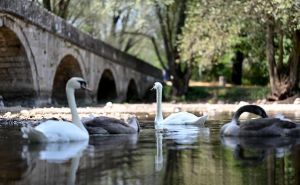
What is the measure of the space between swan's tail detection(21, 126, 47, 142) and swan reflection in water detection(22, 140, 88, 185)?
12 cm

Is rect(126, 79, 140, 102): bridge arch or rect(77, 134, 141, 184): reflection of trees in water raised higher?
rect(126, 79, 140, 102): bridge arch

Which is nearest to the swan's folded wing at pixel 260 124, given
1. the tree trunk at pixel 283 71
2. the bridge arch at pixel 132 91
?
the tree trunk at pixel 283 71

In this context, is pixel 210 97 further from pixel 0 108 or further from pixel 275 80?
pixel 0 108

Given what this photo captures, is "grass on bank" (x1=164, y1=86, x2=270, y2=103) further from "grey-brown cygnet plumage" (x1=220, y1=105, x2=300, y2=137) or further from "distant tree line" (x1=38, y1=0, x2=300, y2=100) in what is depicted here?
"grey-brown cygnet plumage" (x1=220, y1=105, x2=300, y2=137)

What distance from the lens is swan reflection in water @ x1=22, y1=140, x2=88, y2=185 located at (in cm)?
762

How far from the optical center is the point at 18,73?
93.9ft

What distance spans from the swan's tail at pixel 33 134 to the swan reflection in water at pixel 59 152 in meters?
0.12

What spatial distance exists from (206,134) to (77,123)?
2.99 meters

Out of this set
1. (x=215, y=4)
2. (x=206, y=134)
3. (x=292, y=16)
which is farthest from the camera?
(x=215, y=4)

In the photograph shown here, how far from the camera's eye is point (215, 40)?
1460 inches

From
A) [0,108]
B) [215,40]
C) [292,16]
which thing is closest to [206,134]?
[0,108]

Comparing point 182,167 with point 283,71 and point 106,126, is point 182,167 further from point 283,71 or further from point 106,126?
point 283,71

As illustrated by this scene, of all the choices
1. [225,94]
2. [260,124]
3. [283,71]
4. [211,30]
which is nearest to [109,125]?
[260,124]

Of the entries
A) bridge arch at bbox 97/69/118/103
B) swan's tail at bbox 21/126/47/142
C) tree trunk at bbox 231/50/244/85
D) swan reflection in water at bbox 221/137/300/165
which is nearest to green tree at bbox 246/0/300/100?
bridge arch at bbox 97/69/118/103
